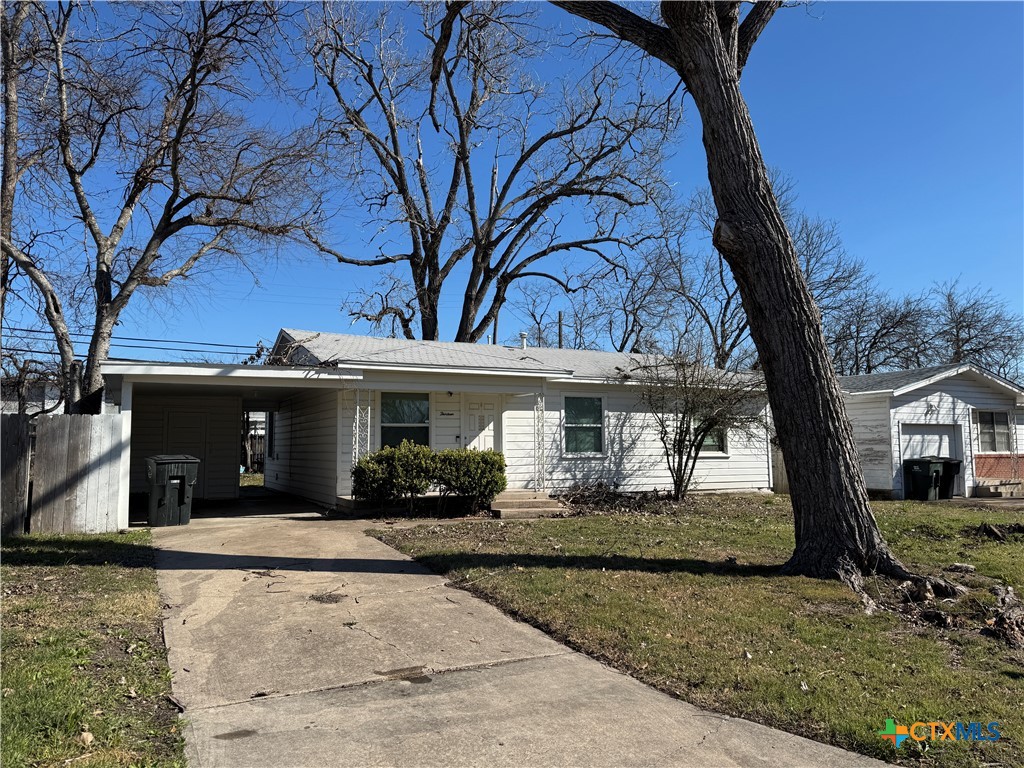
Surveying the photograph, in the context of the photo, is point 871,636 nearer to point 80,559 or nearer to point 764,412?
point 80,559

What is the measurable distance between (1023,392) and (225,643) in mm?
22549

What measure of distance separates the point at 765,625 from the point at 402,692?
2.99m

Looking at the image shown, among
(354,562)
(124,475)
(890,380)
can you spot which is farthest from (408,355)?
(890,380)

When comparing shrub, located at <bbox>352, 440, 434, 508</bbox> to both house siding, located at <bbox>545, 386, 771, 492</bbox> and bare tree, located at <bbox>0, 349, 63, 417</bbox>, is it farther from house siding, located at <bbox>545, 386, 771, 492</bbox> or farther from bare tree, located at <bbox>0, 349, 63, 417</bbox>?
bare tree, located at <bbox>0, 349, 63, 417</bbox>

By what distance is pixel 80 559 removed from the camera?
7.84 metres

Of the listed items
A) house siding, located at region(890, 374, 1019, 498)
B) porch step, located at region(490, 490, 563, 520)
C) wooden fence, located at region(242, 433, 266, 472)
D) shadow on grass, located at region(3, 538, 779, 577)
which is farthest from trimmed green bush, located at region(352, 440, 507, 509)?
wooden fence, located at region(242, 433, 266, 472)

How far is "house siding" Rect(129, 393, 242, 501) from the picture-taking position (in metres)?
15.7

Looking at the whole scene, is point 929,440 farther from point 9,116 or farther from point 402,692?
point 9,116

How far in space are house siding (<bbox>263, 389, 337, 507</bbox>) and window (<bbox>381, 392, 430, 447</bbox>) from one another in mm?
903

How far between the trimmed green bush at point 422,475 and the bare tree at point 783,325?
6.28 meters

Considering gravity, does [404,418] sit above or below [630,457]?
above

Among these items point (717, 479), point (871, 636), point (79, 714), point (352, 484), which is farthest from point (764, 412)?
point (79, 714)

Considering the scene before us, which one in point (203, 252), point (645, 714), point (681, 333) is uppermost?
point (203, 252)

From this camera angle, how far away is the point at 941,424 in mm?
18594
